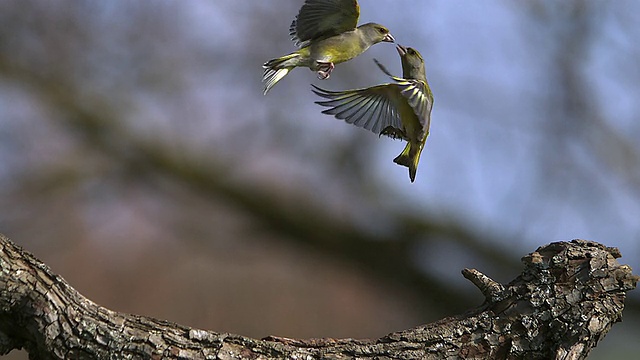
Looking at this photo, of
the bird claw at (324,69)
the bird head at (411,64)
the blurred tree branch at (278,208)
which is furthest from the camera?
the blurred tree branch at (278,208)

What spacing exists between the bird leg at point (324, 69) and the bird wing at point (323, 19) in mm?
133

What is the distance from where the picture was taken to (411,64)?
1982 mm

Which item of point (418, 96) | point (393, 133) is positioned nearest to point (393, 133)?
point (393, 133)

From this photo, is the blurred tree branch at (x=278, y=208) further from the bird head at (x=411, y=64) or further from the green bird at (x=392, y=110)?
the green bird at (x=392, y=110)

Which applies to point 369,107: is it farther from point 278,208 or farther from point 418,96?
point 278,208

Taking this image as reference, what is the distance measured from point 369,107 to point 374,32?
0.14 m

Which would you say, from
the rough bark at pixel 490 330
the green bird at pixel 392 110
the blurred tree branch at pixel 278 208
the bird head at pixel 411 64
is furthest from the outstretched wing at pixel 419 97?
the blurred tree branch at pixel 278 208

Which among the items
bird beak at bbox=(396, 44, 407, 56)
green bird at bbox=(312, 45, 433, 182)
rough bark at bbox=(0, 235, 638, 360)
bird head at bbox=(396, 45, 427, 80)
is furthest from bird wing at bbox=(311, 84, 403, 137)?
rough bark at bbox=(0, 235, 638, 360)

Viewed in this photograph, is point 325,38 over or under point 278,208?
under

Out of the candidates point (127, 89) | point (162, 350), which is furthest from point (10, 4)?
point (162, 350)

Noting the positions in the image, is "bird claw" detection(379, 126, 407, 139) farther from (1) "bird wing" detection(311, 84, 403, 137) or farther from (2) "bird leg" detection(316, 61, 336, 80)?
(2) "bird leg" detection(316, 61, 336, 80)

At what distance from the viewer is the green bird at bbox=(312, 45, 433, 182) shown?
1.73 m

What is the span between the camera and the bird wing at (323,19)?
182 cm

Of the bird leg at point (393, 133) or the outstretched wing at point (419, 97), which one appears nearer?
the outstretched wing at point (419, 97)
